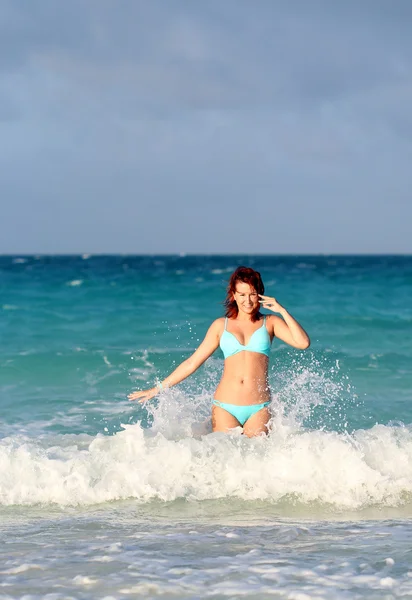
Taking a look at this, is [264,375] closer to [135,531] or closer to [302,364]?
[135,531]

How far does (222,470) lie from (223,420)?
46cm

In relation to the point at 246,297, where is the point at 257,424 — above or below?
below

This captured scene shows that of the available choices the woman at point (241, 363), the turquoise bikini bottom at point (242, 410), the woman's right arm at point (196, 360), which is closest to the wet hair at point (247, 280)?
the woman at point (241, 363)

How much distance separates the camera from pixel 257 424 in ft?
20.8

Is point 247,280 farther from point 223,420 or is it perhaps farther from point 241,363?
point 223,420

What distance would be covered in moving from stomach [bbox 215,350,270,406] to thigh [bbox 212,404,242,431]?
4.3 inches

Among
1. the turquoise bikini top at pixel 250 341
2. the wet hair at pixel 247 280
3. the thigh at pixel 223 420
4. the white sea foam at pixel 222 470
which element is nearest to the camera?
the white sea foam at pixel 222 470

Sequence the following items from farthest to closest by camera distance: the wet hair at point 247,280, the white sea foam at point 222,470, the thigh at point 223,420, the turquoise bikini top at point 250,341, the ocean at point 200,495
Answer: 1. the thigh at point 223,420
2. the turquoise bikini top at point 250,341
3. the wet hair at point 247,280
4. the white sea foam at point 222,470
5. the ocean at point 200,495

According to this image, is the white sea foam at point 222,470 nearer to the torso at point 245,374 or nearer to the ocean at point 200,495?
the ocean at point 200,495

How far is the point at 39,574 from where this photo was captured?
13.8 ft

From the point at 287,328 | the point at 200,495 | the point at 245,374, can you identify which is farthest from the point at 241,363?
the point at 200,495

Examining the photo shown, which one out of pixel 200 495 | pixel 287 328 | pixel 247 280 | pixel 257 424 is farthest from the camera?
pixel 257 424

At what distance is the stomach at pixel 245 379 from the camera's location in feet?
20.7

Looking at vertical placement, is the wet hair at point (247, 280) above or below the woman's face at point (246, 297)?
above
